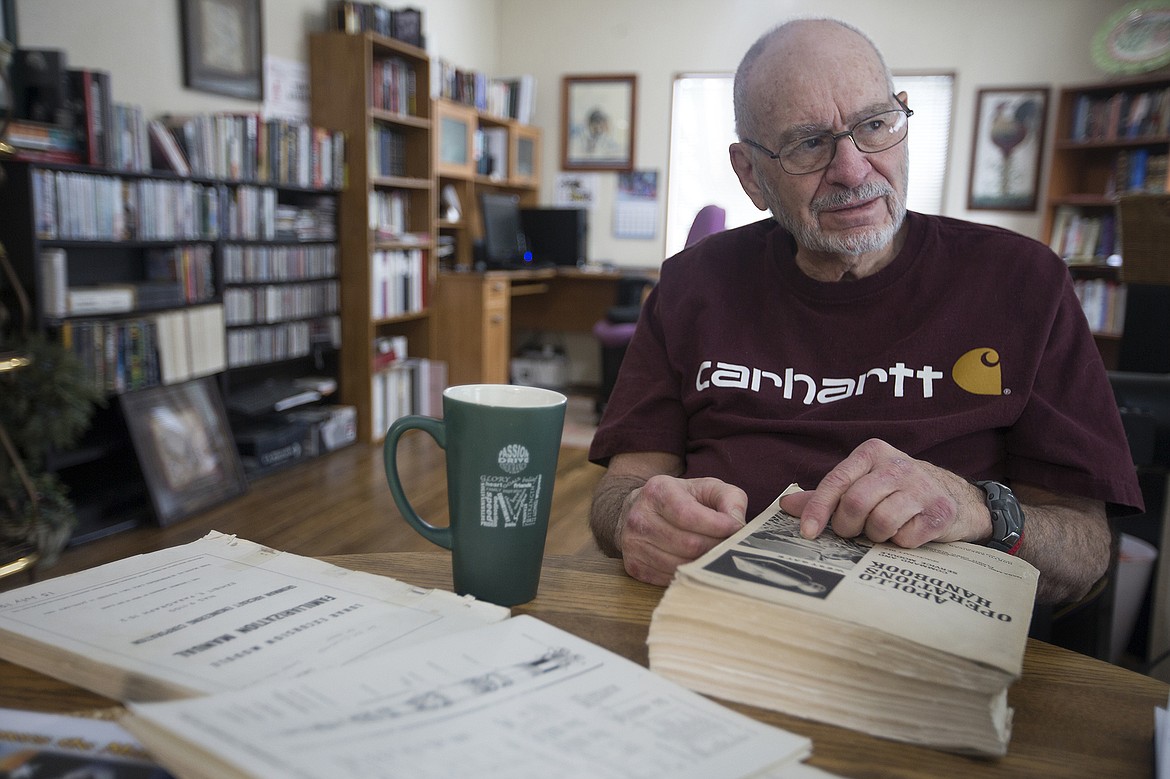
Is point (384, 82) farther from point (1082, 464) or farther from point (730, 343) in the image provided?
point (1082, 464)

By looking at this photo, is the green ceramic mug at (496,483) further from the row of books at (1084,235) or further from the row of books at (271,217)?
the row of books at (1084,235)

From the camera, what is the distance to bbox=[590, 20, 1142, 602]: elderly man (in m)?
1.01

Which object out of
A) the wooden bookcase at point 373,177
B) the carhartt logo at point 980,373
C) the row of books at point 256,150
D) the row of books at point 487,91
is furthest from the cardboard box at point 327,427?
the carhartt logo at point 980,373

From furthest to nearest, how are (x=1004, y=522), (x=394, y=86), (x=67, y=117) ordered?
(x=394, y=86), (x=67, y=117), (x=1004, y=522)

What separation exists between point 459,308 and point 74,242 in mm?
2183

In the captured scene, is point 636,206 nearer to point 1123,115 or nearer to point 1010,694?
point 1123,115

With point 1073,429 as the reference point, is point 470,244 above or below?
above

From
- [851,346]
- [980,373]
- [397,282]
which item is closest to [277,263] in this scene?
[397,282]

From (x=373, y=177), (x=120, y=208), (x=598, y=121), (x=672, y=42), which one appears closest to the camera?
(x=120, y=208)

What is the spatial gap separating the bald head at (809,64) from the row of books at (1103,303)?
3994mm

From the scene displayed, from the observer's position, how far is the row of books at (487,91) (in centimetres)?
485

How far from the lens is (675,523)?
2.39 feet

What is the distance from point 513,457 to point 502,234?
4686mm

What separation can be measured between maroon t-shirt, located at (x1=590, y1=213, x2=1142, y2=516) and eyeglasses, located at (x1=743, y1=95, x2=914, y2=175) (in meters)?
0.12
